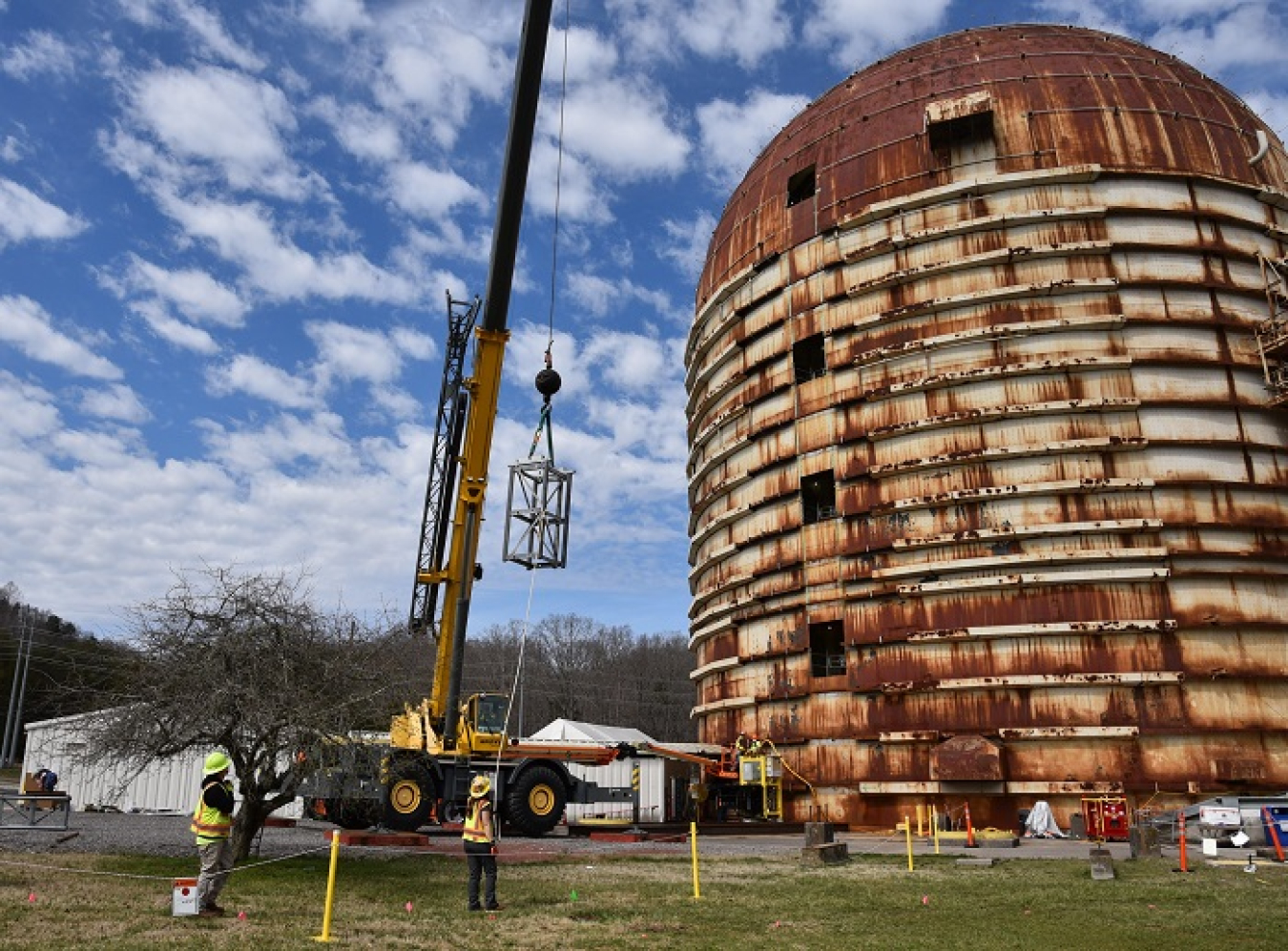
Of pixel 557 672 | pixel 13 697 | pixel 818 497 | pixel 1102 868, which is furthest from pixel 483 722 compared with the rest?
pixel 557 672

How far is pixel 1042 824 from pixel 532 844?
10.2 metres

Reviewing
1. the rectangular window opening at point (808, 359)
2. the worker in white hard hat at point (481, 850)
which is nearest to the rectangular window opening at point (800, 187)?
the rectangular window opening at point (808, 359)

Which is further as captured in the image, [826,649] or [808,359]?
[808,359]

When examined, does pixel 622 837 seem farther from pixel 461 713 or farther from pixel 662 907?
pixel 662 907

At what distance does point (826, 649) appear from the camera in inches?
968

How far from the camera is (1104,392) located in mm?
21438

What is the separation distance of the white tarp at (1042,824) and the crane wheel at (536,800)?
9510 mm

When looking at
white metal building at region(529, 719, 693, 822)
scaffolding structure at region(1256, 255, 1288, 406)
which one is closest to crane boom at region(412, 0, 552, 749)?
white metal building at region(529, 719, 693, 822)

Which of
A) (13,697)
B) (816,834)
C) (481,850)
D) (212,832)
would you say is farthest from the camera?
(13,697)

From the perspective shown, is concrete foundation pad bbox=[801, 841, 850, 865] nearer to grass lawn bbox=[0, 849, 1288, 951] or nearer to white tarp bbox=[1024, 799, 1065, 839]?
grass lawn bbox=[0, 849, 1288, 951]

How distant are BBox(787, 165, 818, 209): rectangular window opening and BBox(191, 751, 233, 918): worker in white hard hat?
22398 mm

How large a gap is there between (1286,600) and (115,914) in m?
21.7

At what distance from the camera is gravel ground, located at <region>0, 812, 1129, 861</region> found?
1608 centimetres

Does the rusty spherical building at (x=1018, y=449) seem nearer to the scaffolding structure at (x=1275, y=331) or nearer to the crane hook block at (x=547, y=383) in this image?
the scaffolding structure at (x=1275, y=331)
